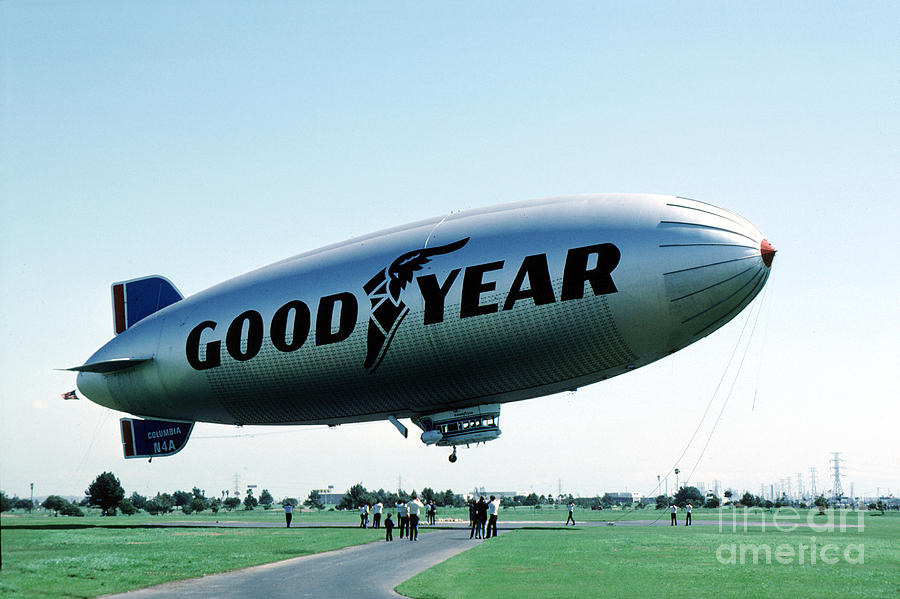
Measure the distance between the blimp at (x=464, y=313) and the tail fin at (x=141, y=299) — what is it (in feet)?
30.2

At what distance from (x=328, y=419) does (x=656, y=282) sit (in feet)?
58.2

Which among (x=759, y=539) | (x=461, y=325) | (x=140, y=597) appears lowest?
(x=759, y=539)

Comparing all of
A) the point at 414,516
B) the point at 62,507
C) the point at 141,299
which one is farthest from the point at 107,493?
the point at 414,516

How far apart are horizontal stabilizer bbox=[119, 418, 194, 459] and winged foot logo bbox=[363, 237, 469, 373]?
18776 millimetres

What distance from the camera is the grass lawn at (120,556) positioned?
2394cm

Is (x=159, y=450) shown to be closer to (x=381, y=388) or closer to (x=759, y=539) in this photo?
(x=381, y=388)

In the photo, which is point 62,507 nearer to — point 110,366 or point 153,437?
point 153,437

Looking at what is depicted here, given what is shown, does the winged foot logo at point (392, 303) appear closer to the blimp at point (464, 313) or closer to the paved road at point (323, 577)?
the blimp at point (464, 313)

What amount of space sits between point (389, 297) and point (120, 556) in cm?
1471

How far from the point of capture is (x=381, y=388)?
119ft

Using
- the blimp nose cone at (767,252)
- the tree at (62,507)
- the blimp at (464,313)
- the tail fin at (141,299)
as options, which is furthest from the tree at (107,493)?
the blimp nose cone at (767,252)

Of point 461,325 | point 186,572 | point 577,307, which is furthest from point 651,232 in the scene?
point 186,572

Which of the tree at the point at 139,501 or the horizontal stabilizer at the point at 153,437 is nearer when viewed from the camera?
the horizontal stabilizer at the point at 153,437

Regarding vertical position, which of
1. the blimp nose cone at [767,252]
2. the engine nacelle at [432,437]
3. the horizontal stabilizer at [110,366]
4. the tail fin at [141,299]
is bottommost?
the engine nacelle at [432,437]
